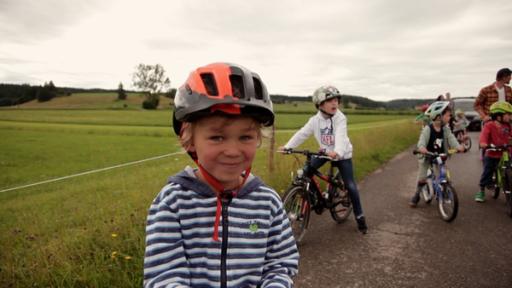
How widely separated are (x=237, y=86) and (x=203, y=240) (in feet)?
2.47

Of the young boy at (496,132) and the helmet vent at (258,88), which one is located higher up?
the helmet vent at (258,88)

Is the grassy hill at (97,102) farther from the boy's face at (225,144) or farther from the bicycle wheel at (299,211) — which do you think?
the boy's face at (225,144)

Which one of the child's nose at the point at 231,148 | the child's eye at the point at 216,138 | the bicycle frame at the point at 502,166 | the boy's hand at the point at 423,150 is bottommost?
the bicycle frame at the point at 502,166

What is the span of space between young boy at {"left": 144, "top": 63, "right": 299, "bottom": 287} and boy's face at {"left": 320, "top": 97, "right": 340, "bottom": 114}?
310cm

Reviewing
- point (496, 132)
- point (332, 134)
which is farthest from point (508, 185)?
point (332, 134)

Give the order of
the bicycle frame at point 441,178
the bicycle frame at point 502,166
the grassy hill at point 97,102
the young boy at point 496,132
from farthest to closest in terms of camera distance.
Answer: the grassy hill at point 97,102
the young boy at point 496,132
the bicycle frame at point 502,166
the bicycle frame at point 441,178

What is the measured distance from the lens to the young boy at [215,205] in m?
1.50

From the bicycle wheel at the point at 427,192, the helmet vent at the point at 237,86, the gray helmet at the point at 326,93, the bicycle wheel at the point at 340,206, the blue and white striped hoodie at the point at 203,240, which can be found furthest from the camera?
the bicycle wheel at the point at 427,192

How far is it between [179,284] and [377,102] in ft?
298

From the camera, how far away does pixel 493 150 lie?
6223 mm

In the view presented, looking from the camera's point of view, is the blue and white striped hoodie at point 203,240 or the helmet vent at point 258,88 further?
the helmet vent at point 258,88

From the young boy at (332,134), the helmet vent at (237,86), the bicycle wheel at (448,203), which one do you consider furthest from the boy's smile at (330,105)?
the helmet vent at (237,86)

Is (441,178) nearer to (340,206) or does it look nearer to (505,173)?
(505,173)

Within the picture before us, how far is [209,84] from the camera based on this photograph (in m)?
1.61
